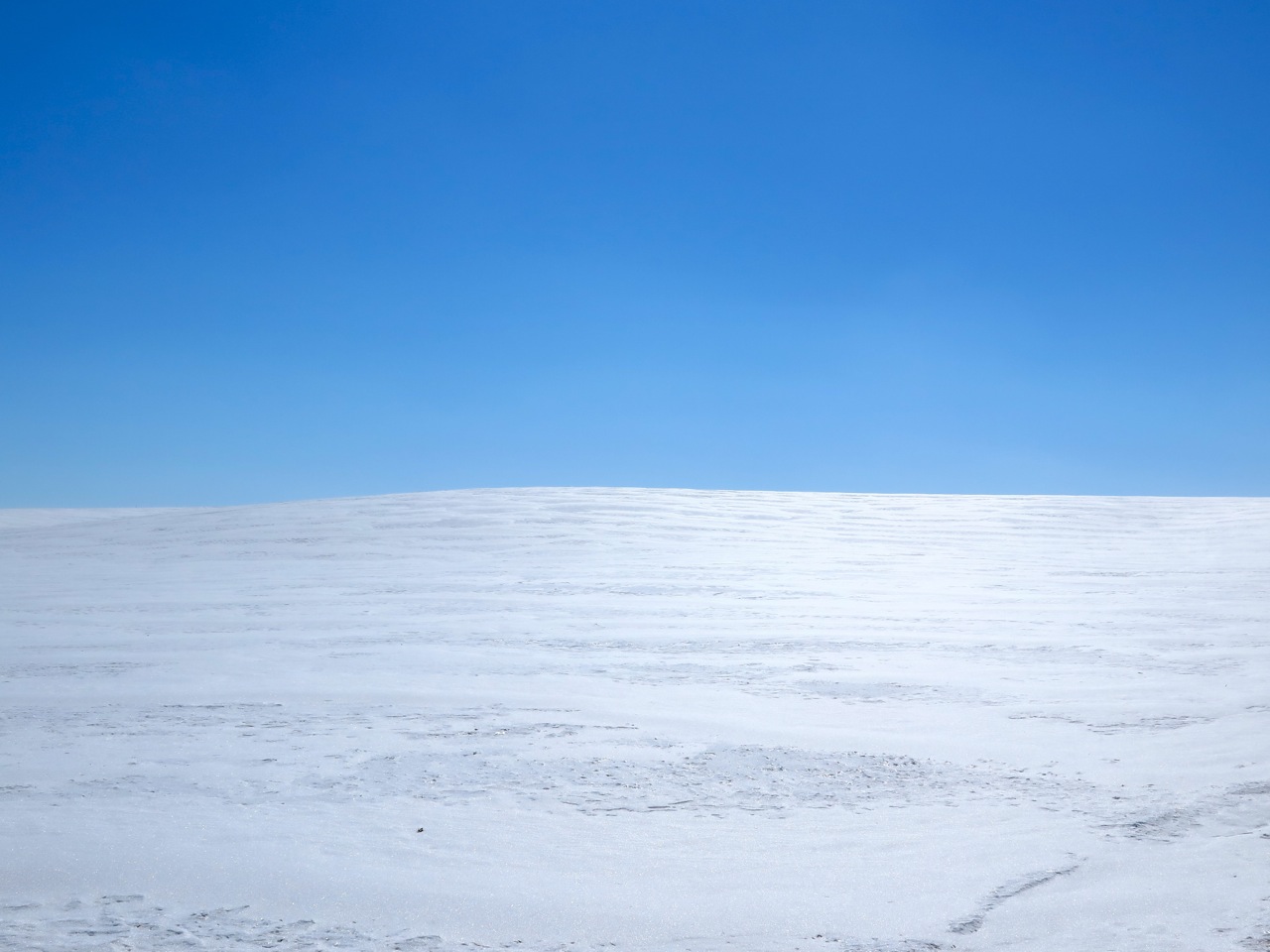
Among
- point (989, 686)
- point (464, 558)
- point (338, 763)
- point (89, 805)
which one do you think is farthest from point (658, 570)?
point (89, 805)

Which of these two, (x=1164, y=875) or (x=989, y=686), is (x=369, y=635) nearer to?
(x=989, y=686)

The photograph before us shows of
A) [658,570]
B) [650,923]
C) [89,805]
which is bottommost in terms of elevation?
[650,923]

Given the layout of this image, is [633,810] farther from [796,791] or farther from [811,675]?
[811,675]

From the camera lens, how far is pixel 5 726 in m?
2.98

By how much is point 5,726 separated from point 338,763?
128cm

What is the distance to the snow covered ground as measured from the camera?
178cm

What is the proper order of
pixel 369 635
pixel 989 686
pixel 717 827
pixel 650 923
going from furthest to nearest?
pixel 369 635
pixel 989 686
pixel 717 827
pixel 650 923

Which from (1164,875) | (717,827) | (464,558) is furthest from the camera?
(464,558)

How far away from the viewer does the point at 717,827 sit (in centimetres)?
220

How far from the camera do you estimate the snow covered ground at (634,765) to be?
178 centimetres

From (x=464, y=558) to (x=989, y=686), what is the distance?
4.78 metres

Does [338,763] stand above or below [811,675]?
below

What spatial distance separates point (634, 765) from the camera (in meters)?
2.65

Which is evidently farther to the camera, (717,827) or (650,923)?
(717,827)
